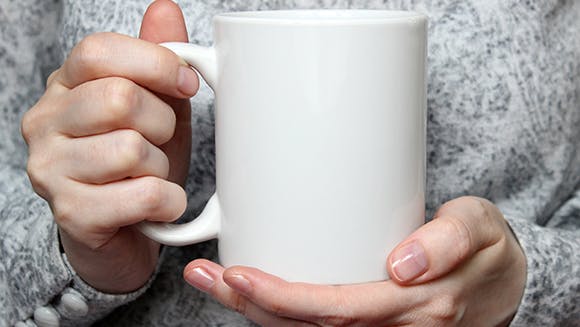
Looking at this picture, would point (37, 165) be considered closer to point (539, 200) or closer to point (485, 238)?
point (485, 238)

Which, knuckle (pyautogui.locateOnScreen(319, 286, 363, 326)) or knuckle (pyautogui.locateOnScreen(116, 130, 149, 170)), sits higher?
knuckle (pyautogui.locateOnScreen(116, 130, 149, 170))

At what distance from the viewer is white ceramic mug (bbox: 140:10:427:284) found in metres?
0.55

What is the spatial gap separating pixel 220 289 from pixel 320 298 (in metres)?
0.08

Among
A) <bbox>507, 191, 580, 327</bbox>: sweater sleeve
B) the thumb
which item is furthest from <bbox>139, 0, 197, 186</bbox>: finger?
<bbox>507, 191, 580, 327</bbox>: sweater sleeve

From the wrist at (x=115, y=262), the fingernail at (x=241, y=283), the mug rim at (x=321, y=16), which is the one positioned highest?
the mug rim at (x=321, y=16)

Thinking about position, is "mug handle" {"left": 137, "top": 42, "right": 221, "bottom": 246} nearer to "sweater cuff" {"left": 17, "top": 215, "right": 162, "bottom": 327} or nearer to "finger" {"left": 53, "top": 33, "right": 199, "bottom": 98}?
"finger" {"left": 53, "top": 33, "right": 199, "bottom": 98}

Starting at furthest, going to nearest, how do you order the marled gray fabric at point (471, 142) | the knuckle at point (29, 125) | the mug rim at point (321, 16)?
the marled gray fabric at point (471, 142)
the knuckle at point (29, 125)
the mug rim at point (321, 16)

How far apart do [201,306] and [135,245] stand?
0.44ft

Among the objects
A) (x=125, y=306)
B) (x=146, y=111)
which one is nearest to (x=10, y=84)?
(x=125, y=306)

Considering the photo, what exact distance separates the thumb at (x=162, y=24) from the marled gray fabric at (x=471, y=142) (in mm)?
127

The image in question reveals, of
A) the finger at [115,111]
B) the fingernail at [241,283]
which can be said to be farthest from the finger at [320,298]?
the finger at [115,111]

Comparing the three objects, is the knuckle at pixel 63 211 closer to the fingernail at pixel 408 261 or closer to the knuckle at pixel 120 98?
the knuckle at pixel 120 98

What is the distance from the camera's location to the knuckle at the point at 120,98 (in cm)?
58

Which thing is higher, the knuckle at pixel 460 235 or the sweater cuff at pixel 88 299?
the knuckle at pixel 460 235
